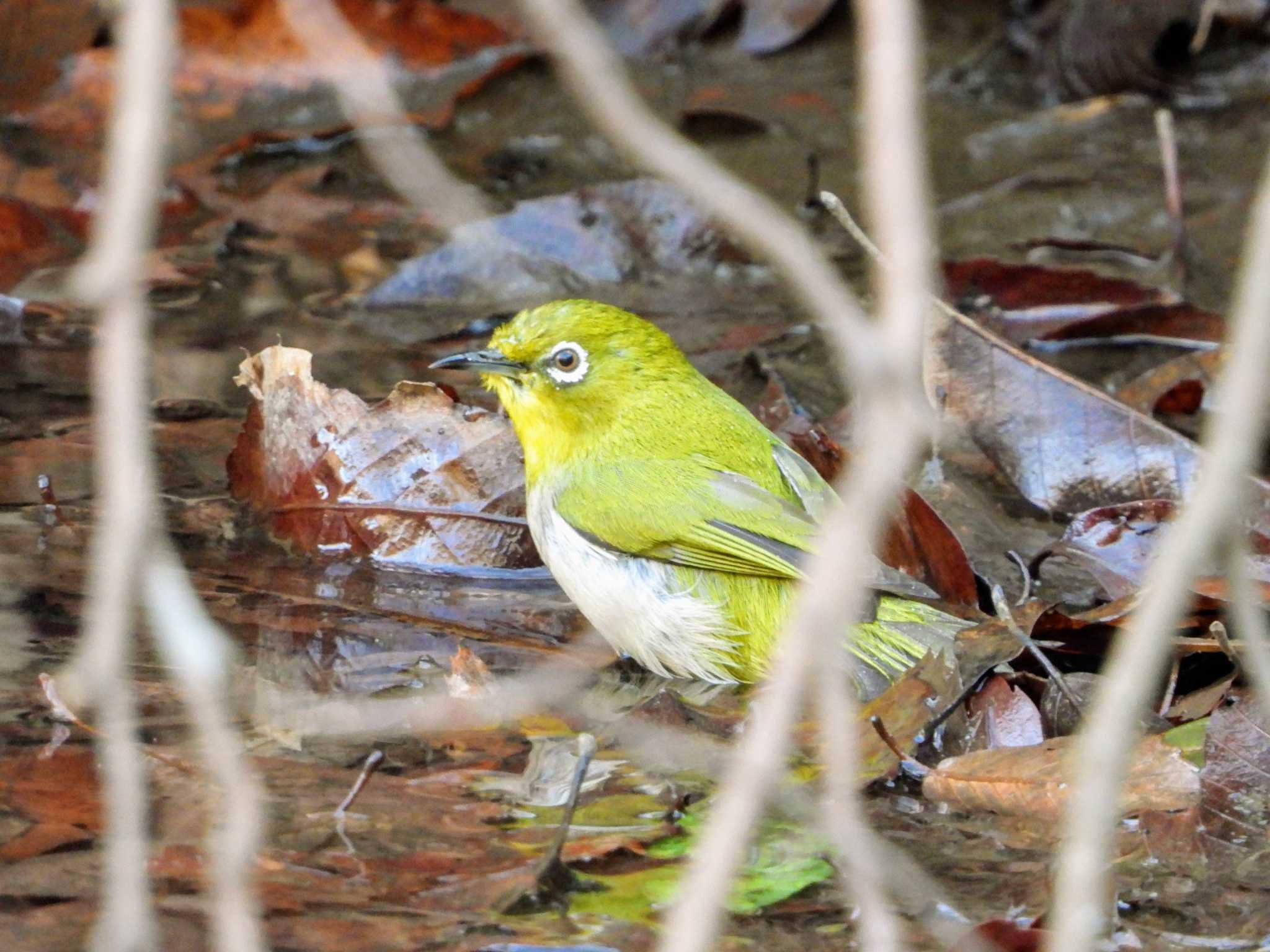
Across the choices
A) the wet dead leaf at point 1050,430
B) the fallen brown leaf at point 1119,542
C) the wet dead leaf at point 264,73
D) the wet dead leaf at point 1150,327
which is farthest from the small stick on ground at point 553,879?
the wet dead leaf at point 264,73

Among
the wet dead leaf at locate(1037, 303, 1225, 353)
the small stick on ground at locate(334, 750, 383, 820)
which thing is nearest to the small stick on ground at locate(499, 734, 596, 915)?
the small stick on ground at locate(334, 750, 383, 820)

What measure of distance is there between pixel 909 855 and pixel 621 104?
202 centimetres

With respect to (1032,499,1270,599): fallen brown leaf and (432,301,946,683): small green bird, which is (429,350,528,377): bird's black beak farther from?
(1032,499,1270,599): fallen brown leaf

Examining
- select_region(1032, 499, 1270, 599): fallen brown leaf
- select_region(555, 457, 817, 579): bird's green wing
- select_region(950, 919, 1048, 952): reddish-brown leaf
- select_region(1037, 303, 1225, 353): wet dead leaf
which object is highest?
select_region(1037, 303, 1225, 353): wet dead leaf

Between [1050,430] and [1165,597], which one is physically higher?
[1050,430]

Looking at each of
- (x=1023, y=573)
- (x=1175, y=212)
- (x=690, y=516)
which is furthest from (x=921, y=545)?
(x=1175, y=212)

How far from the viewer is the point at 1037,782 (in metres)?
3.27

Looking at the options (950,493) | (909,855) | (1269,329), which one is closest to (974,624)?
(950,493)

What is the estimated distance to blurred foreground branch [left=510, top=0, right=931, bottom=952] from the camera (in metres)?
1.32

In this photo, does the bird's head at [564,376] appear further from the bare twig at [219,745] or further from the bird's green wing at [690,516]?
the bare twig at [219,745]

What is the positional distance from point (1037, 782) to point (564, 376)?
1936mm

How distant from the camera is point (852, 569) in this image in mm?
1442

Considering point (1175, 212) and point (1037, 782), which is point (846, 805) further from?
point (1175, 212)

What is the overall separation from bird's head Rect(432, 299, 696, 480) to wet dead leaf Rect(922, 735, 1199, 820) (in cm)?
166
